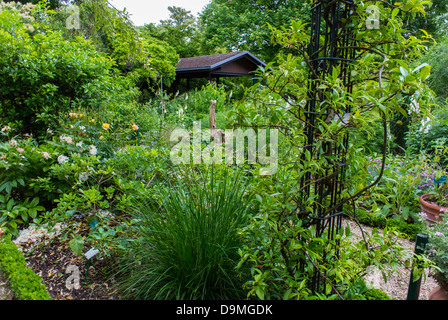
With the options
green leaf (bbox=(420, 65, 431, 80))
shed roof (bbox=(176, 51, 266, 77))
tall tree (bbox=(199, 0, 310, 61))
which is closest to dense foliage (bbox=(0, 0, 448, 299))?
green leaf (bbox=(420, 65, 431, 80))

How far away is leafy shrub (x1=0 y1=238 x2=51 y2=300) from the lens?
1694mm

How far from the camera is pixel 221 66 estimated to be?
12.9m

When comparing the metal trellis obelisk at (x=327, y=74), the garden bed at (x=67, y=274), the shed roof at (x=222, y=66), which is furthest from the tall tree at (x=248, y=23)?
the metal trellis obelisk at (x=327, y=74)

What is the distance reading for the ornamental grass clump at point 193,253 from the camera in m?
1.72

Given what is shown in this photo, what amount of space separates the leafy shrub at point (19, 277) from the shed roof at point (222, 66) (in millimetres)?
10722

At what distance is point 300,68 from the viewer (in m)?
1.58

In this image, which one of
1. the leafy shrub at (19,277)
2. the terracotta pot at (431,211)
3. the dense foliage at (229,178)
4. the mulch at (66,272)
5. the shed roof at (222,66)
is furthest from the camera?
the shed roof at (222,66)

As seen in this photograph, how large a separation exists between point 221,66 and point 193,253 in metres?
12.1

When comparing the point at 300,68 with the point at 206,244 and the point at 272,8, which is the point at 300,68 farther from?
the point at 272,8

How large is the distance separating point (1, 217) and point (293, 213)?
7.56 feet

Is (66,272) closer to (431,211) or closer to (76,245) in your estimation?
(76,245)

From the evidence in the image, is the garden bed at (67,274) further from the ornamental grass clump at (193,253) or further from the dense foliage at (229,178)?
the ornamental grass clump at (193,253)
